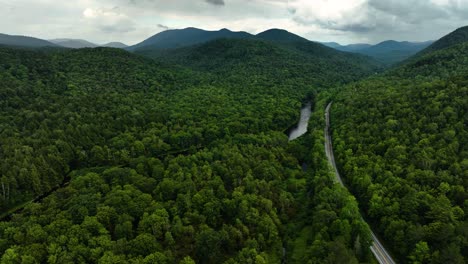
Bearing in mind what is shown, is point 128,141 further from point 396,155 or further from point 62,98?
point 396,155

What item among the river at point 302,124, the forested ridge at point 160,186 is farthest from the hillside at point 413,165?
the river at point 302,124

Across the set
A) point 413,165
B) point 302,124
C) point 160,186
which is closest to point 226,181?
point 160,186

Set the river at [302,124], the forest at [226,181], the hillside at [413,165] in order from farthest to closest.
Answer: the river at [302,124] → the hillside at [413,165] → the forest at [226,181]

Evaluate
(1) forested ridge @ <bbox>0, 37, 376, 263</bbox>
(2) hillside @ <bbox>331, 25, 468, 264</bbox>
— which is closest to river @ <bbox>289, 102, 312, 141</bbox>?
(1) forested ridge @ <bbox>0, 37, 376, 263</bbox>

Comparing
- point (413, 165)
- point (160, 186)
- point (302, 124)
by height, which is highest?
point (413, 165)

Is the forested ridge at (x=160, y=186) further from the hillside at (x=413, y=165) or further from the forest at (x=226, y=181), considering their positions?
the hillside at (x=413, y=165)

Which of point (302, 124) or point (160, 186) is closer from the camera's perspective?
point (160, 186)

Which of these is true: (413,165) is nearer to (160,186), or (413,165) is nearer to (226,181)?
(226,181)
